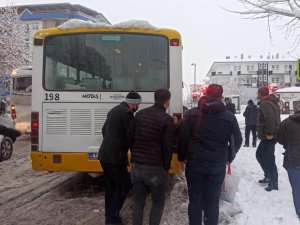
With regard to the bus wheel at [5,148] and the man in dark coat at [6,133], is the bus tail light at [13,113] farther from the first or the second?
the bus wheel at [5,148]

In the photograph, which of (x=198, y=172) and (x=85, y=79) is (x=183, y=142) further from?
(x=85, y=79)

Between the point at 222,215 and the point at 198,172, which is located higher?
the point at 198,172

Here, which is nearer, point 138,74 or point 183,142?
point 183,142

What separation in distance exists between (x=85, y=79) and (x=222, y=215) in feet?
10.6

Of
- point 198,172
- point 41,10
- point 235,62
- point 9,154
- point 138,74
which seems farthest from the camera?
point 235,62

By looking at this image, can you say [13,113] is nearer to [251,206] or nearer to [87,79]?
[87,79]

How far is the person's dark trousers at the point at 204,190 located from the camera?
4.75 metres

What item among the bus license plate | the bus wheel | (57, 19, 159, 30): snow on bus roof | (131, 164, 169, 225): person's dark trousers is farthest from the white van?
(131, 164, 169, 225): person's dark trousers

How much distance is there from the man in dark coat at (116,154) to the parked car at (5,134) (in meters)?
6.75

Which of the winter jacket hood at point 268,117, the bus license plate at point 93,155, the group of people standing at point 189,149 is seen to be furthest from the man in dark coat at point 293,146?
the bus license plate at point 93,155

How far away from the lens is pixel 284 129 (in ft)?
19.0

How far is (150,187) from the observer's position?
482cm

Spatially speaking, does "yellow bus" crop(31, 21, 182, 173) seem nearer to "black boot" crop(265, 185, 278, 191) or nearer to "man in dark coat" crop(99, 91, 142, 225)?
"man in dark coat" crop(99, 91, 142, 225)

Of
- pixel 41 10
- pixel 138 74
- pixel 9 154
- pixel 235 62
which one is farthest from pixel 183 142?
pixel 235 62
